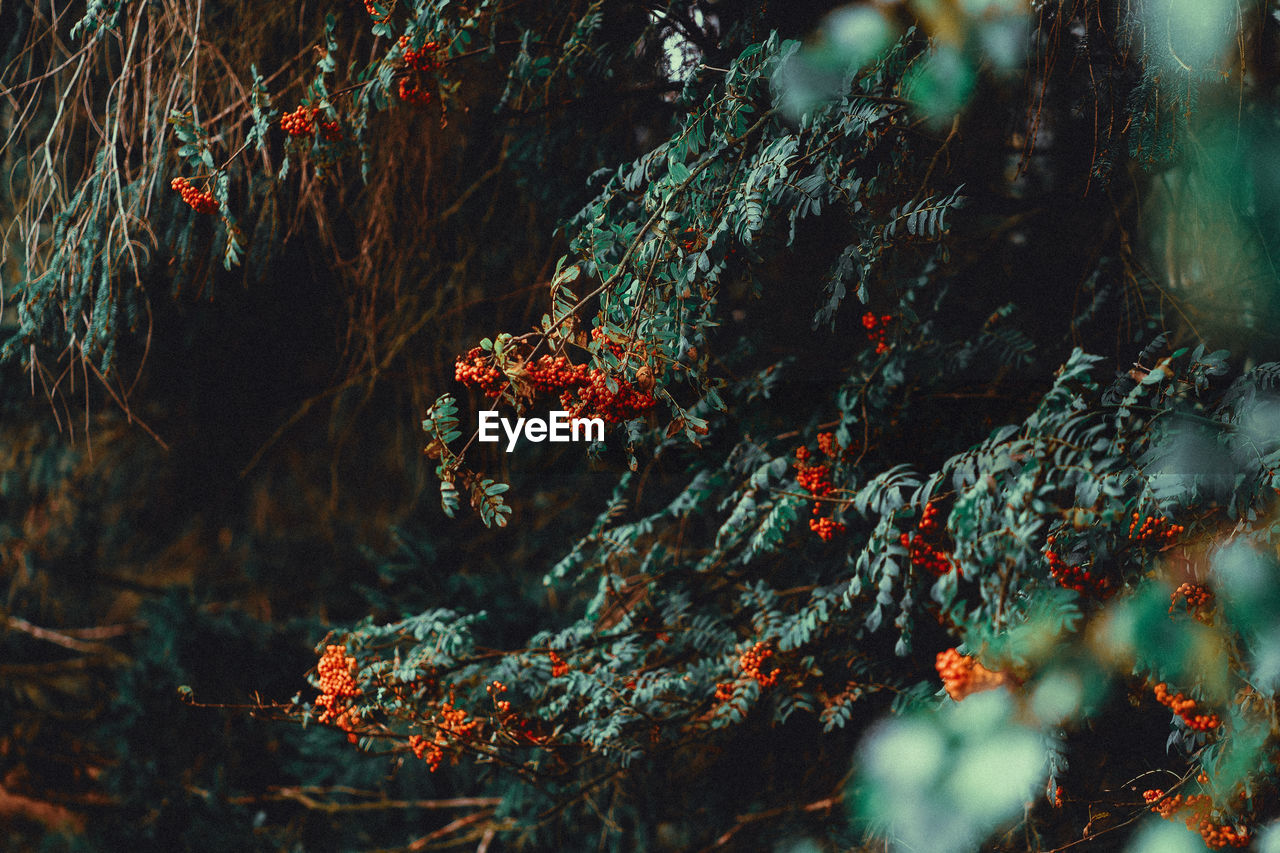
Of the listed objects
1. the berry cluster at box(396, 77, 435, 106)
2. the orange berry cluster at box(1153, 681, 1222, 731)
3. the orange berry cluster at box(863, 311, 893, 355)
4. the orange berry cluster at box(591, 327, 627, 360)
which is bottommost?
the orange berry cluster at box(1153, 681, 1222, 731)

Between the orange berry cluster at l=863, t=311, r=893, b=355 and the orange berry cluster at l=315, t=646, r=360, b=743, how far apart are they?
0.95 m

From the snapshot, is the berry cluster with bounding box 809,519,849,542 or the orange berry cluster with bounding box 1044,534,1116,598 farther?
the berry cluster with bounding box 809,519,849,542

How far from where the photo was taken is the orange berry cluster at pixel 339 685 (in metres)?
1.38

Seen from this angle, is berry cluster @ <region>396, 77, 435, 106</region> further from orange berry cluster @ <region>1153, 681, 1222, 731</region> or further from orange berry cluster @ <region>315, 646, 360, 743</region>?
orange berry cluster @ <region>1153, 681, 1222, 731</region>

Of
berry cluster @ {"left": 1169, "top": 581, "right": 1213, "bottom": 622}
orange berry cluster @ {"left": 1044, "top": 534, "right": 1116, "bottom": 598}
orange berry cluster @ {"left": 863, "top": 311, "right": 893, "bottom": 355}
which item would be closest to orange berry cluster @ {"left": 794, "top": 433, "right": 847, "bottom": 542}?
orange berry cluster @ {"left": 863, "top": 311, "right": 893, "bottom": 355}

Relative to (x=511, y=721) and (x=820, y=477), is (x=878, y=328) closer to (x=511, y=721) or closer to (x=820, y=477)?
(x=820, y=477)

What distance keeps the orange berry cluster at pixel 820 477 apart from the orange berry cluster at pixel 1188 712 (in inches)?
17.8

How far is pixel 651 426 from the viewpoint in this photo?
4.40 feet

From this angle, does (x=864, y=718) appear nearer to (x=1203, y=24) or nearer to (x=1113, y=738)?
(x=1113, y=738)

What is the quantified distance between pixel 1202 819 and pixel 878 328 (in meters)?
0.73

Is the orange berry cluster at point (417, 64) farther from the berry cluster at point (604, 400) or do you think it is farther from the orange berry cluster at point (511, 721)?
the orange berry cluster at point (511, 721)

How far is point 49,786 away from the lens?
7.62 feet

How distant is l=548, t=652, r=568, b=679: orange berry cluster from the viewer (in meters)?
1.44

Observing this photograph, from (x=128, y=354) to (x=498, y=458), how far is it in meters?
0.90
